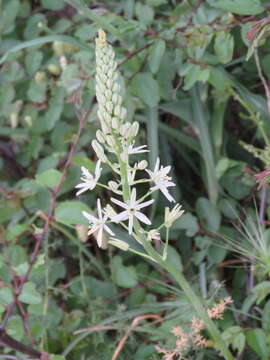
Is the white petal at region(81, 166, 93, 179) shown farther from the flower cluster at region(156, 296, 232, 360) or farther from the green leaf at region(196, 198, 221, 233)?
the green leaf at region(196, 198, 221, 233)

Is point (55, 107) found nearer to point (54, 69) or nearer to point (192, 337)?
point (54, 69)

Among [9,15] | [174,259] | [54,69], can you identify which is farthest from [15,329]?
[9,15]

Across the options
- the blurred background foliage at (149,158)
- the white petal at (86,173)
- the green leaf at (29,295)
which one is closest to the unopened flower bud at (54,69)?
the blurred background foliage at (149,158)

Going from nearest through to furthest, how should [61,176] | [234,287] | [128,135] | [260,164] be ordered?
[128,135]
[61,176]
[234,287]
[260,164]

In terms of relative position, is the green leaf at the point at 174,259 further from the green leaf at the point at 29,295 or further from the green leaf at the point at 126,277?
the green leaf at the point at 29,295

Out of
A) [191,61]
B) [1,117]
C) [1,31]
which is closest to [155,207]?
[191,61]

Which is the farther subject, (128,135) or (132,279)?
(132,279)

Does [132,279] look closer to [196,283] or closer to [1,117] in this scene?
[196,283]

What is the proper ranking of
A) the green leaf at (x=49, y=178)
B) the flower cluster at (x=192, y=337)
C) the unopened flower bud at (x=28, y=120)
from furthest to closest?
the unopened flower bud at (x=28, y=120) → the green leaf at (x=49, y=178) → the flower cluster at (x=192, y=337)
